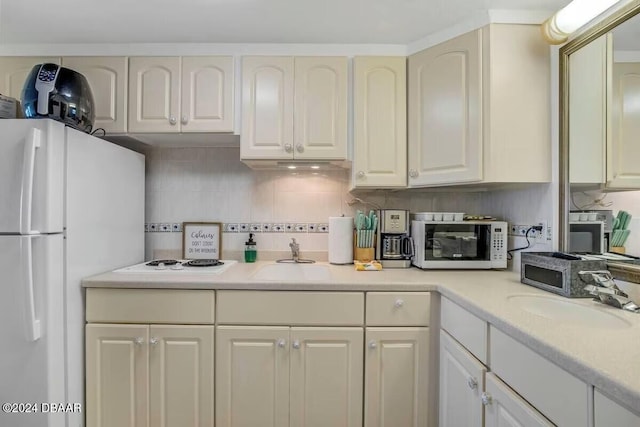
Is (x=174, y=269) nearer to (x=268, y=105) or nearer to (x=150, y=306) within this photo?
(x=150, y=306)

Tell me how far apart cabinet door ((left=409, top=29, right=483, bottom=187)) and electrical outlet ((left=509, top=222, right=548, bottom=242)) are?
44 centimetres

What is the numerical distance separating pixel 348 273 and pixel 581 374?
110 centimetres

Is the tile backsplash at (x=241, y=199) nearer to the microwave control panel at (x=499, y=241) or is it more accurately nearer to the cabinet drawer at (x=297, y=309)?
the microwave control panel at (x=499, y=241)

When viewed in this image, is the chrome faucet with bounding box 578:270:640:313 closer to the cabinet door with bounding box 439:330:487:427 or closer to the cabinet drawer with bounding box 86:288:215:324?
the cabinet door with bounding box 439:330:487:427

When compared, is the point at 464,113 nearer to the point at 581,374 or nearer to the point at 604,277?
the point at 604,277

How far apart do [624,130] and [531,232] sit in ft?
2.09

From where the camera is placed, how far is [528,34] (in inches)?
59.7

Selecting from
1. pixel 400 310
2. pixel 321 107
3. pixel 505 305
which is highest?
pixel 321 107

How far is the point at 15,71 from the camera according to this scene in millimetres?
Result: 1761

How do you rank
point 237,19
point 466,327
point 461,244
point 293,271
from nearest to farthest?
1. point 466,327
2. point 237,19
3. point 461,244
4. point 293,271

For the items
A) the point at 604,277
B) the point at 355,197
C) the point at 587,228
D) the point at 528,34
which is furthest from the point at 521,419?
the point at 528,34

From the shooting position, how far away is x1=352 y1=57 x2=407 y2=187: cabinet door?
1768 millimetres

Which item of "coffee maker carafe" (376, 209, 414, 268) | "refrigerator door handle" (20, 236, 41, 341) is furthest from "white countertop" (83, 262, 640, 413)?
"refrigerator door handle" (20, 236, 41, 341)

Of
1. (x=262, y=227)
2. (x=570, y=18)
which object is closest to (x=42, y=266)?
(x=262, y=227)
